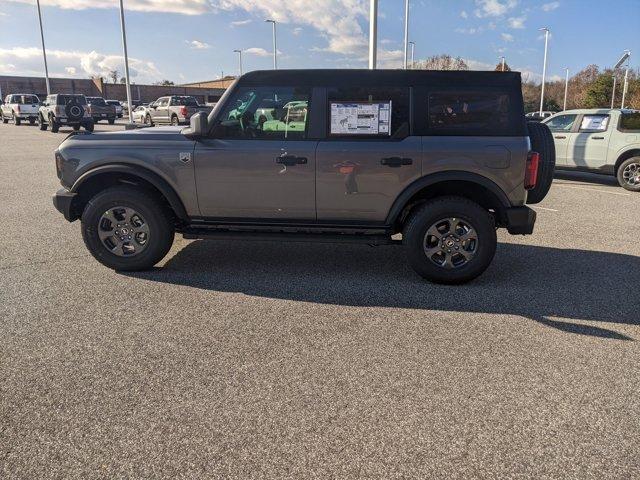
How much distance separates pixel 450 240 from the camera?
488 centimetres

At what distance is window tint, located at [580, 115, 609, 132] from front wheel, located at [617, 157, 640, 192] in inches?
36.2

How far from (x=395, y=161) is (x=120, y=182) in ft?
9.15

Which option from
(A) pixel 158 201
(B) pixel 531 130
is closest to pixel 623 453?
(B) pixel 531 130

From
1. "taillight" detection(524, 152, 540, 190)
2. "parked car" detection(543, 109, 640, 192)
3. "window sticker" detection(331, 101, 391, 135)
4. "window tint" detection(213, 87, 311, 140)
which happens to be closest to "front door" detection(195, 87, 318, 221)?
"window tint" detection(213, 87, 311, 140)

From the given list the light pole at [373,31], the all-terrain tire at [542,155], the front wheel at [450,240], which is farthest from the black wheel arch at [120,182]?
the light pole at [373,31]

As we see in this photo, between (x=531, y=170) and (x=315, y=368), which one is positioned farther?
(x=531, y=170)

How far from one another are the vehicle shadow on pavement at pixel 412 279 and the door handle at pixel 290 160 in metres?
1.12

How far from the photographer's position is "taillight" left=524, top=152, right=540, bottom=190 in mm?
4668

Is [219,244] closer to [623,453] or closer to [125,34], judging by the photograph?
[623,453]

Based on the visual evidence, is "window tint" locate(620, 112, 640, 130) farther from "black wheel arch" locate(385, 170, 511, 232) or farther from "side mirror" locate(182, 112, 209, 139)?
"side mirror" locate(182, 112, 209, 139)

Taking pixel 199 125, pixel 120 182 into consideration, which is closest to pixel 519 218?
pixel 199 125

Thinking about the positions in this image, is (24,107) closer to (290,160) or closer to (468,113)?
(290,160)

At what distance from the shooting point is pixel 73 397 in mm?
2963

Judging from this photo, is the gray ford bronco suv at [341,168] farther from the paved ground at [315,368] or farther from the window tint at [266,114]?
the paved ground at [315,368]
